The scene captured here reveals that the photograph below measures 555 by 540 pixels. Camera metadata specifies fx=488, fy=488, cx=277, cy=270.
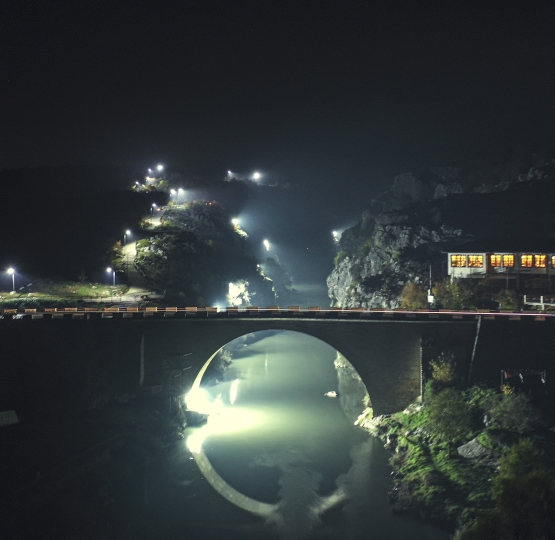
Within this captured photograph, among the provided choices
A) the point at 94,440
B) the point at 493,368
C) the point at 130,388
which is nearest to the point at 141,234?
the point at 130,388

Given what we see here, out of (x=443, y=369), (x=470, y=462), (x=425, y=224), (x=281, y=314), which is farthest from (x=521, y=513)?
(x=425, y=224)

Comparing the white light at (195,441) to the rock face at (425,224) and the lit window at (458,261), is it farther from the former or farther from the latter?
the lit window at (458,261)

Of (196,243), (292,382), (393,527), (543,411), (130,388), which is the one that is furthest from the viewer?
(196,243)

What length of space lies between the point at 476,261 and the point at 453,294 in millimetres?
10046

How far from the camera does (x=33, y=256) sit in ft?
297

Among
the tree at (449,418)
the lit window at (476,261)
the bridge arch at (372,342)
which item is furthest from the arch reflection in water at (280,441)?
the lit window at (476,261)

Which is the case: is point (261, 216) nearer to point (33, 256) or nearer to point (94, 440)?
point (33, 256)

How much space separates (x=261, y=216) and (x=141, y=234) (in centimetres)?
7039

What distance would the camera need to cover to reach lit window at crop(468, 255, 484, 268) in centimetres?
7512

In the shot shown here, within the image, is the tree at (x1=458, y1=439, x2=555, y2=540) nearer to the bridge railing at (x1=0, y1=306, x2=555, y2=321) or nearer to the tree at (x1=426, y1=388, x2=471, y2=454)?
the tree at (x1=426, y1=388, x2=471, y2=454)

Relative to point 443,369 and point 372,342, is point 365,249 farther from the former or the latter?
point 443,369

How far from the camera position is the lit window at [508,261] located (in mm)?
73312

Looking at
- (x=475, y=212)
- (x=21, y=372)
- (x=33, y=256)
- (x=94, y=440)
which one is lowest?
(x=94, y=440)

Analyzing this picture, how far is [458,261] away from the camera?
77125mm
